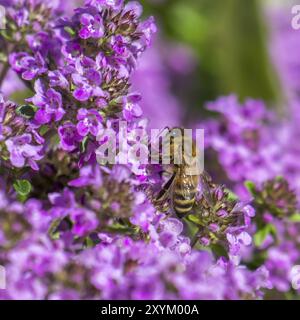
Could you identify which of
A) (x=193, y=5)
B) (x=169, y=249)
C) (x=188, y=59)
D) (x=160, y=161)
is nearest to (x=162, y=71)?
(x=188, y=59)

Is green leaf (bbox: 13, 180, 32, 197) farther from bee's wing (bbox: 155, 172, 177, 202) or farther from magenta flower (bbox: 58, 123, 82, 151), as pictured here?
bee's wing (bbox: 155, 172, 177, 202)

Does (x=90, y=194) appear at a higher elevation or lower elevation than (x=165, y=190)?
lower

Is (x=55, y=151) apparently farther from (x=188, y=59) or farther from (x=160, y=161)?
(x=188, y=59)

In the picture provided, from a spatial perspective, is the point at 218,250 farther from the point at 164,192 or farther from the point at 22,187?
the point at 22,187

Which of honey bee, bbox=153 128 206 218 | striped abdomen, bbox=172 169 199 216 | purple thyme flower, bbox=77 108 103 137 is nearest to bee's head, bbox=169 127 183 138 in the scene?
honey bee, bbox=153 128 206 218

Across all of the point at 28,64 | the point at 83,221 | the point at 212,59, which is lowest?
the point at 83,221

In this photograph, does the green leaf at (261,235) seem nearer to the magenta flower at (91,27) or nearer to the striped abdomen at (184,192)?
the striped abdomen at (184,192)

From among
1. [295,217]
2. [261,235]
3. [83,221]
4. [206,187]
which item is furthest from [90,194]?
[295,217]
